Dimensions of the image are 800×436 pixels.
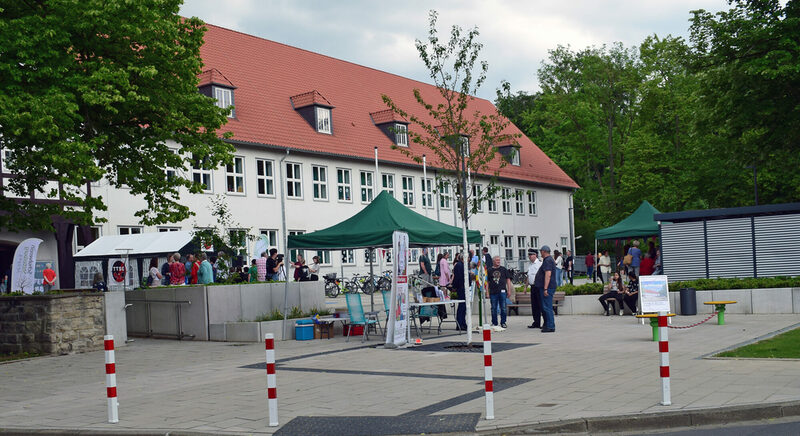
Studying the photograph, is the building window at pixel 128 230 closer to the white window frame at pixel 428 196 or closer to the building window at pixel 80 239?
the building window at pixel 80 239

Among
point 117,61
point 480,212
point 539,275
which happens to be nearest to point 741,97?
point 539,275

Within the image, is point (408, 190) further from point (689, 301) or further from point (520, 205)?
point (689, 301)

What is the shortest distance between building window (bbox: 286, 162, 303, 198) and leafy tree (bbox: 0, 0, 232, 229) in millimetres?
19317

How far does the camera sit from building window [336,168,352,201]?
4250 cm

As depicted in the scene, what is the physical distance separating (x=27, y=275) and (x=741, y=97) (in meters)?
21.5

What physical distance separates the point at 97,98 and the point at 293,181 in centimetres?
2387

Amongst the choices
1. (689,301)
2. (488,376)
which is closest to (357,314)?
(689,301)

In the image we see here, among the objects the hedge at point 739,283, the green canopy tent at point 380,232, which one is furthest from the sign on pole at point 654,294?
the hedge at point 739,283

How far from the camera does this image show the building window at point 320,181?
41000 mm

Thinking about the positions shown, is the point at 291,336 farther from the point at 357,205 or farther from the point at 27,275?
the point at 357,205

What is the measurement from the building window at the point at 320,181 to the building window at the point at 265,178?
253cm

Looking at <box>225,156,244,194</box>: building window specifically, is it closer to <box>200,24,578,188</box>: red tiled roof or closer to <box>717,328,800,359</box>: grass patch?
<box>200,24,578,188</box>: red tiled roof

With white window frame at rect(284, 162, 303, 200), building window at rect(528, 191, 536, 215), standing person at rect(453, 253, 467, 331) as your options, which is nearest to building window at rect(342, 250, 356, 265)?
white window frame at rect(284, 162, 303, 200)

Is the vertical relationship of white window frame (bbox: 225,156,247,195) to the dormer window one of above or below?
below
